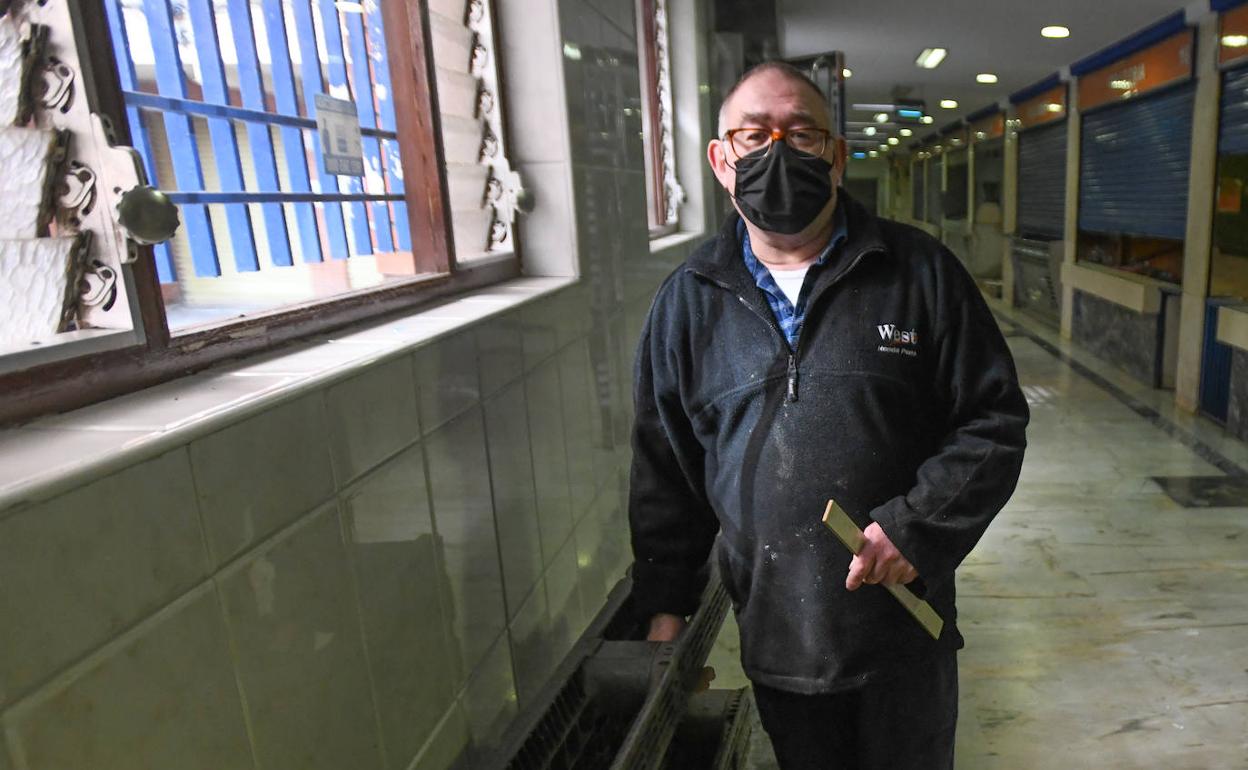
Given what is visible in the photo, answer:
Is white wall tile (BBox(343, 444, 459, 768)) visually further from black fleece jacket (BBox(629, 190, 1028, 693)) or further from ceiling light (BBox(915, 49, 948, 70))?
ceiling light (BBox(915, 49, 948, 70))

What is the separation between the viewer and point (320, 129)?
145cm

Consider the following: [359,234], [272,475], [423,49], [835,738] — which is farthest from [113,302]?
[835,738]

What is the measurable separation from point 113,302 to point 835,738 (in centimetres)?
135

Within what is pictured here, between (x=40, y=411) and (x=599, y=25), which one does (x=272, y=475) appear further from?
(x=599, y=25)

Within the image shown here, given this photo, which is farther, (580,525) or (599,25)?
(599,25)

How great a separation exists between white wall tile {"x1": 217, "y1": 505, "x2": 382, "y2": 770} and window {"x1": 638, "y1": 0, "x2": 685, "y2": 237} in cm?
290

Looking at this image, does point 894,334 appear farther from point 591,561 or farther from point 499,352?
point 591,561

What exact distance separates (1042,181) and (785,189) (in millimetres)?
8797

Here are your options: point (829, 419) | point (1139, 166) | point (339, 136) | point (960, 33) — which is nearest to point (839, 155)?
point (829, 419)

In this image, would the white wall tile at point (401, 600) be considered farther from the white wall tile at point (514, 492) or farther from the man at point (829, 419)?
the man at point (829, 419)

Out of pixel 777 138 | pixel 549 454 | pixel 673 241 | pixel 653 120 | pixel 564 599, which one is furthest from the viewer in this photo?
pixel 653 120

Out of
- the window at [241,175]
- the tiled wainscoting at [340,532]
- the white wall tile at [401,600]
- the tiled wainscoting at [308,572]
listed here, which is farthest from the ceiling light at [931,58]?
the white wall tile at [401,600]

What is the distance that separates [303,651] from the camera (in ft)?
3.33

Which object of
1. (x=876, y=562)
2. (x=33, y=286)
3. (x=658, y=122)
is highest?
(x=658, y=122)
